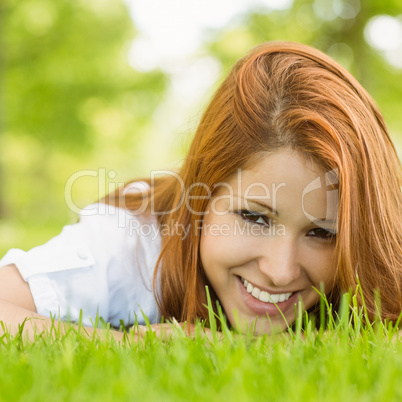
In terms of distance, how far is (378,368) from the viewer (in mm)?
1178

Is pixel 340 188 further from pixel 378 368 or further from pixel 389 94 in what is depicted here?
pixel 389 94

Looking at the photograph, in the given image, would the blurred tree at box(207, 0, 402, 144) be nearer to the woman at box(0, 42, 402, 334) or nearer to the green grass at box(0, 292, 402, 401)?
Answer: the woman at box(0, 42, 402, 334)

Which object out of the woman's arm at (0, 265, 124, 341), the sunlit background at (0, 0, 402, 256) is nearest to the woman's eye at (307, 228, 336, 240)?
the woman's arm at (0, 265, 124, 341)

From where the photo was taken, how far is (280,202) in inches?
75.7

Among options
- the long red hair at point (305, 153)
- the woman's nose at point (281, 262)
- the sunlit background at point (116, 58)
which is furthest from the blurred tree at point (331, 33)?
the woman's nose at point (281, 262)

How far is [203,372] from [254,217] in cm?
104

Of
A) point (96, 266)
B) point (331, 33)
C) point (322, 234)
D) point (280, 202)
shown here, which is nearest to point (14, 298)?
point (96, 266)

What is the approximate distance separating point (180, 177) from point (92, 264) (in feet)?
1.87

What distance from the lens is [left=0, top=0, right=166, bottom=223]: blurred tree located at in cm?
1141

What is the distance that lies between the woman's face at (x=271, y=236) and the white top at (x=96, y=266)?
14.7 inches

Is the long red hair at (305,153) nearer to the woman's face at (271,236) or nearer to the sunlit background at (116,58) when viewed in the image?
the woman's face at (271,236)

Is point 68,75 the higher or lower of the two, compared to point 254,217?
higher

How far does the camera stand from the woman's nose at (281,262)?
194 centimetres

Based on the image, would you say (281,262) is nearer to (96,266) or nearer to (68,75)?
(96,266)
